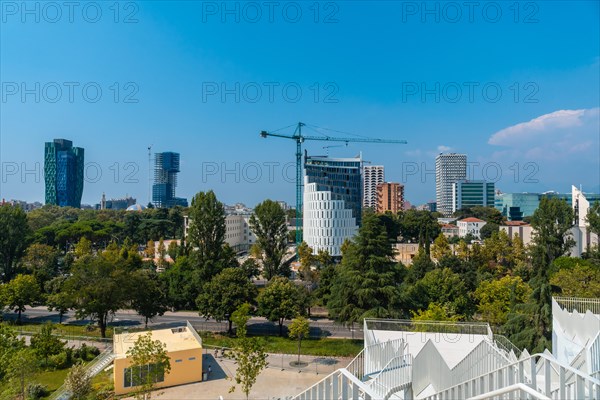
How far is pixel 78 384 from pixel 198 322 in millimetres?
14047

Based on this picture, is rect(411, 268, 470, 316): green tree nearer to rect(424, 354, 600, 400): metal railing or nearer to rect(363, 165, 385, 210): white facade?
rect(424, 354, 600, 400): metal railing

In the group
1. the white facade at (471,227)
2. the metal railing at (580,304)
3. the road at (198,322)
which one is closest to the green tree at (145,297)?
the road at (198,322)

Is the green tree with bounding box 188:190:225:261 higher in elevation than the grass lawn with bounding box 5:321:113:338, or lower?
higher

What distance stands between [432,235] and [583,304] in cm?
5508

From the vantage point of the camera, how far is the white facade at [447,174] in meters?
170

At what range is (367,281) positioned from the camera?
2177 centimetres

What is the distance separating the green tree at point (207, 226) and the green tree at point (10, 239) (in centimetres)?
1862

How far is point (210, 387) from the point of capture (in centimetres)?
1786

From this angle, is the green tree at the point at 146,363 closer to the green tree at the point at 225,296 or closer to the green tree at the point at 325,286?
the green tree at the point at 225,296

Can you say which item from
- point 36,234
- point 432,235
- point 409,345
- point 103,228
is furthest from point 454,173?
point 409,345

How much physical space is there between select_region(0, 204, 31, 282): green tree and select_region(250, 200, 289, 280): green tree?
2261 cm

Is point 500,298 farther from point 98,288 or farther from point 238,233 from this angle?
point 238,233

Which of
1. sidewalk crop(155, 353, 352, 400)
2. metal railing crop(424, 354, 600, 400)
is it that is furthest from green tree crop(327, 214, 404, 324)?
metal railing crop(424, 354, 600, 400)

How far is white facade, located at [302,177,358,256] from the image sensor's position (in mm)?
66375
